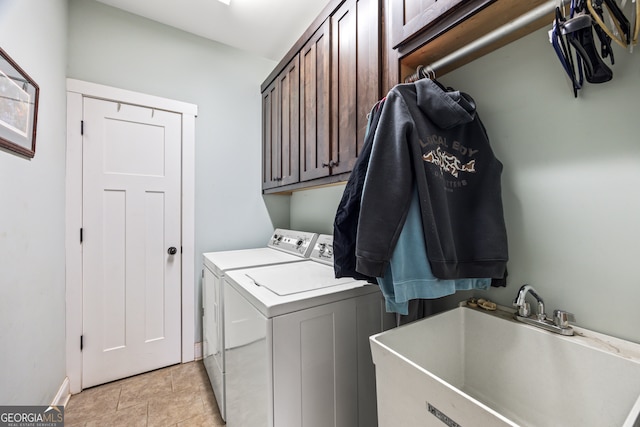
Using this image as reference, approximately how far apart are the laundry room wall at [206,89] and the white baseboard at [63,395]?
2.75 feet

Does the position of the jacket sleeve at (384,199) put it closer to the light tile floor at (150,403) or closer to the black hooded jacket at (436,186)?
the black hooded jacket at (436,186)

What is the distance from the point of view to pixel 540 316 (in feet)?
2.93

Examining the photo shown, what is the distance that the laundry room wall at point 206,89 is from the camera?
1.93 m

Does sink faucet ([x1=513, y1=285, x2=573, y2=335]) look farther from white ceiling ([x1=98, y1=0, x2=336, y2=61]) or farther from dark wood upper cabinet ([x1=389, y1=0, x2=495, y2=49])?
white ceiling ([x1=98, y1=0, x2=336, y2=61])

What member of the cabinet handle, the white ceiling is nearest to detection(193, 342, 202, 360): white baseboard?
the cabinet handle

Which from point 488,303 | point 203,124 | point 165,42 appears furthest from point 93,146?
point 488,303

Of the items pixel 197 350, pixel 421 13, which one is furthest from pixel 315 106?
pixel 197 350

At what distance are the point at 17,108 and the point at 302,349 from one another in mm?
1679

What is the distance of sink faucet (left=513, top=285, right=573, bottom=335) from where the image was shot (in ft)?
2.77

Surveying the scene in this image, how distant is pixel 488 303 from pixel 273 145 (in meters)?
1.93

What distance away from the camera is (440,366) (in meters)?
1.01

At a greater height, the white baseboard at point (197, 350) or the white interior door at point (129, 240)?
the white interior door at point (129, 240)

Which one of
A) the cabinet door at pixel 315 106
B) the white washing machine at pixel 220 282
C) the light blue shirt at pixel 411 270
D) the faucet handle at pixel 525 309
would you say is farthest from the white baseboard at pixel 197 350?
the faucet handle at pixel 525 309

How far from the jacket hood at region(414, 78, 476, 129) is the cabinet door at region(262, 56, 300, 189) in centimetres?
107
